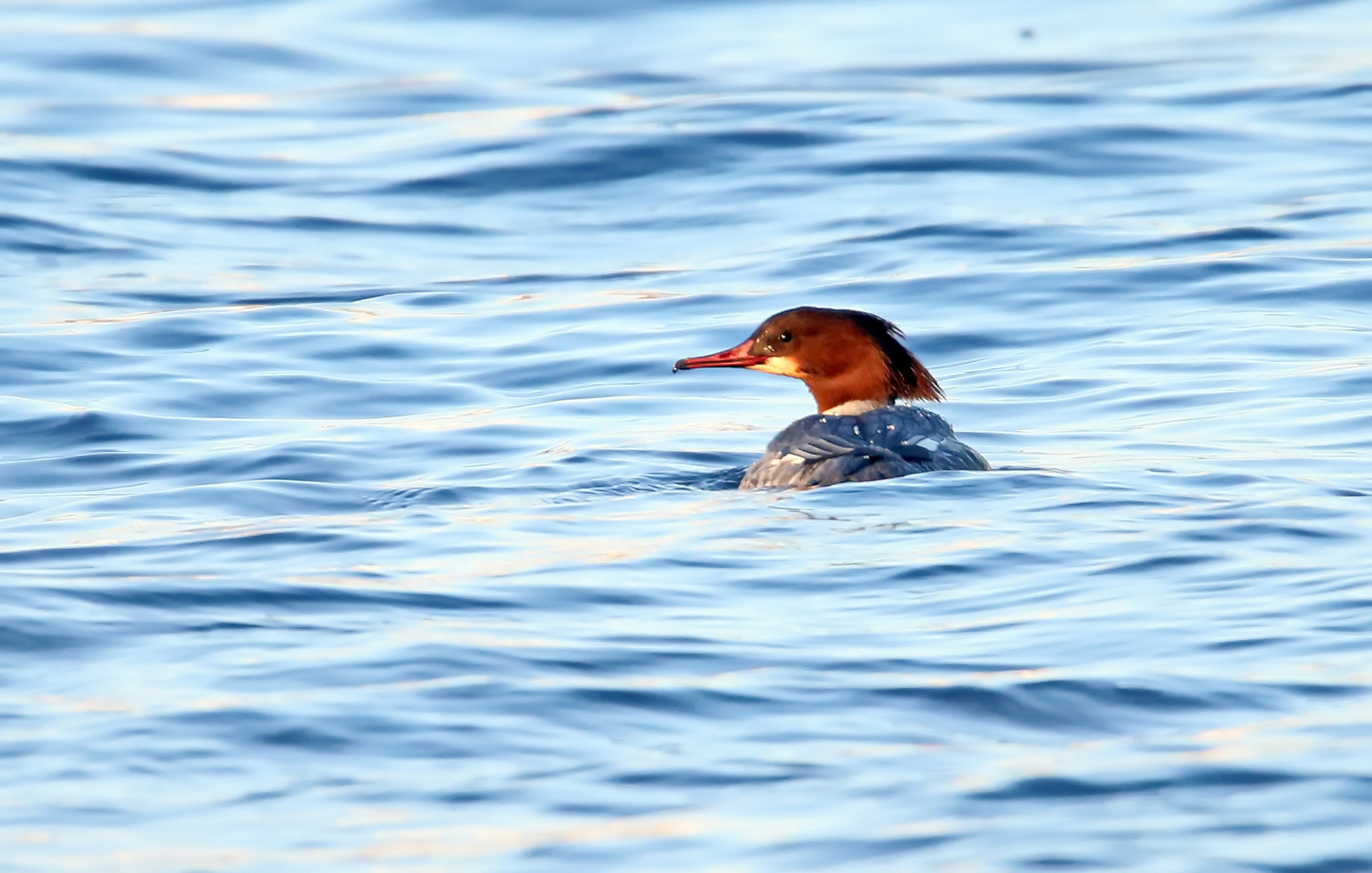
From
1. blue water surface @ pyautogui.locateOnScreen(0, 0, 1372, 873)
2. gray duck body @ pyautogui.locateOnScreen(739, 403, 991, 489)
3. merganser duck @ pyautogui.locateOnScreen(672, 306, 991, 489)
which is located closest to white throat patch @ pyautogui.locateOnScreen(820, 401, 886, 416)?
merganser duck @ pyautogui.locateOnScreen(672, 306, 991, 489)

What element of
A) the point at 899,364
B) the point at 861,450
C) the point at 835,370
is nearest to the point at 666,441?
the point at 835,370

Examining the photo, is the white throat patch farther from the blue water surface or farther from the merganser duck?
the blue water surface

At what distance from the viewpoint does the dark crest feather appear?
27.3 feet

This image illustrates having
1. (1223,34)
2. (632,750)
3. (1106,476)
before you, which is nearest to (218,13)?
(1223,34)

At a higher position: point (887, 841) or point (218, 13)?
point (218, 13)

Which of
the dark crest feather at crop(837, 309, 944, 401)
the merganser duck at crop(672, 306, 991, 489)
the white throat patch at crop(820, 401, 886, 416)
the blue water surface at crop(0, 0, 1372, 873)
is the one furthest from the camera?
the white throat patch at crop(820, 401, 886, 416)

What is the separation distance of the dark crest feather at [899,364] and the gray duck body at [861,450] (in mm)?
651

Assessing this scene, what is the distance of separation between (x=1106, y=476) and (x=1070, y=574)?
1357 millimetres

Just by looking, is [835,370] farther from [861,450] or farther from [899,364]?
[861,450]

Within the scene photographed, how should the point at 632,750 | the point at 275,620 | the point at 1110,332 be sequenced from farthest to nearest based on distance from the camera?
the point at 1110,332
the point at 275,620
the point at 632,750

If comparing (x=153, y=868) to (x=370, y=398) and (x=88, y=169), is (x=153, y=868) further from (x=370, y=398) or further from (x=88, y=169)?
(x=88, y=169)

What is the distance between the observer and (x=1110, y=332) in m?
10.6

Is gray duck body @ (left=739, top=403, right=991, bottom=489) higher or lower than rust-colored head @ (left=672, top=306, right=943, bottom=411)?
lower

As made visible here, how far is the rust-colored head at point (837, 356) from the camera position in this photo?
8359 millimetres
